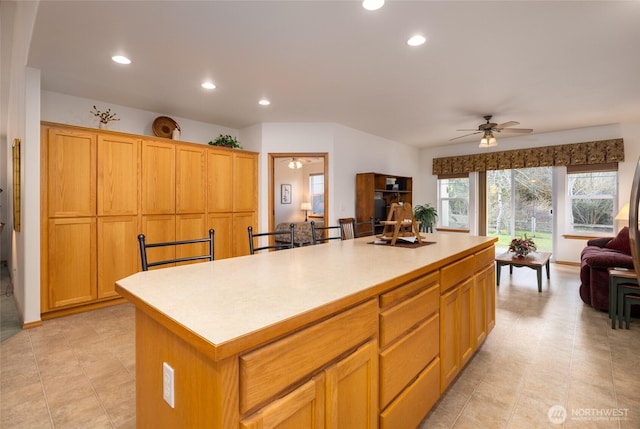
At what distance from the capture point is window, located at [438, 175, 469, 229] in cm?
704

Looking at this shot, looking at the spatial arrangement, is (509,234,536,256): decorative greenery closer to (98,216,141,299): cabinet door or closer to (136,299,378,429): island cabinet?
(136,299,378,429): island cabinet

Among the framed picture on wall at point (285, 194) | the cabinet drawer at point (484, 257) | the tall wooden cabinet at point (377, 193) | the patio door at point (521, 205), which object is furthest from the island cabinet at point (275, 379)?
the framed picture on wall at point (285, 194)

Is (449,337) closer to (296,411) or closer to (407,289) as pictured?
(407,289)

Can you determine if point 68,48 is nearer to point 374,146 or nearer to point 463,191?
point 374,146

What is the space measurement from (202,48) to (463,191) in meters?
6.25

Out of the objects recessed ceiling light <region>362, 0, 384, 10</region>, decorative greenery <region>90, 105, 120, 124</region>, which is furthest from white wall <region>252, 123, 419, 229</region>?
recessed ceiling light <region>362, 0, 384, 10</region>

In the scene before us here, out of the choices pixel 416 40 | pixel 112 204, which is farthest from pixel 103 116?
pixel 416 40

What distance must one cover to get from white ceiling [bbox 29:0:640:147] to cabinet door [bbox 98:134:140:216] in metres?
0.61

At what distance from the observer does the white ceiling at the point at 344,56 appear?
7.07 ft

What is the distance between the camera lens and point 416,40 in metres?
2.50

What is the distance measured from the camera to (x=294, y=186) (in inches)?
358

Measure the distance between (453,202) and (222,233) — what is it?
5344 millimetres

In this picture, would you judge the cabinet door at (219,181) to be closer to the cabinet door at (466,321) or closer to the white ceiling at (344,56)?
the white ceiling at (344,56)

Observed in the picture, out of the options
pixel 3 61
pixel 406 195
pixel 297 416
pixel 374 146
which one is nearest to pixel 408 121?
pixel 374 146
